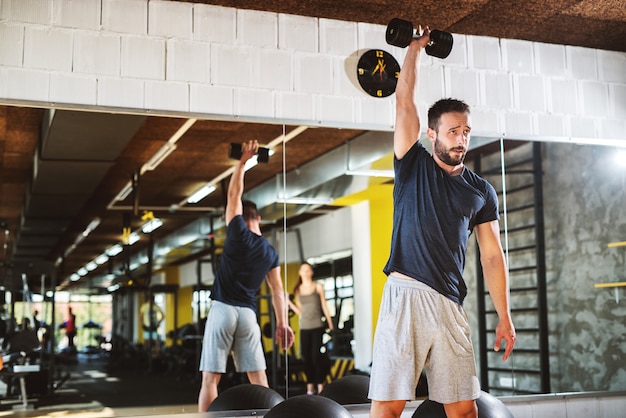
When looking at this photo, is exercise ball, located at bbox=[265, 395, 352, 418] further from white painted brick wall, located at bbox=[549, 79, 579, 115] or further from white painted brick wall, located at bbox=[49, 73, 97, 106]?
white painted brick wall, located at bbox=[549, 79, 579, 115]

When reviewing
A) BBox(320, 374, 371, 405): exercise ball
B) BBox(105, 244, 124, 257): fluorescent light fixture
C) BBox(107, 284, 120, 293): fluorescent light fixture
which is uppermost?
BBox(105, 244, 124, 257): fluorescent light fixture

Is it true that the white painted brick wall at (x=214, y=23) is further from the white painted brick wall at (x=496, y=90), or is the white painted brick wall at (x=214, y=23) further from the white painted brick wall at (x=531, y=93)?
the white painted brick wall at (x=531, y=93)

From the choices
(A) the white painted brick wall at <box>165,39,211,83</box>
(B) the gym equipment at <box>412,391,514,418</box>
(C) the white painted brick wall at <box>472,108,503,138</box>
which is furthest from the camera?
(C) the white painted brick wall at <box>472,108,503,138</box>

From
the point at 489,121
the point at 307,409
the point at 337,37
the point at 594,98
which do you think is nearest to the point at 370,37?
the point at 337,37

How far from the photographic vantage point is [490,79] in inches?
187

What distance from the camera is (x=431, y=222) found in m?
3.04

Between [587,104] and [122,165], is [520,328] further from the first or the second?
[122,165]

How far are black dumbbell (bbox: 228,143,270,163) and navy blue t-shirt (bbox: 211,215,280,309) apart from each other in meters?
0.34

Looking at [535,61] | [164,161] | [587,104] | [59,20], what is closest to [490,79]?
[535,61]

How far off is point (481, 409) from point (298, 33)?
2.30m

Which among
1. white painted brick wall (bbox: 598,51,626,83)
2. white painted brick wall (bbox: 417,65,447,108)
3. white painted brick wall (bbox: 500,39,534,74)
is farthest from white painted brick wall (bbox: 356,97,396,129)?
white painted brick wall (bbox: 598,51,626,83)

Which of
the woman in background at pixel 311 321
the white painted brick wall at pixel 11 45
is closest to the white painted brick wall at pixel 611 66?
the woman in background at pixel 311 321

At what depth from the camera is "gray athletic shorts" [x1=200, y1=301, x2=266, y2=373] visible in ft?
13.3

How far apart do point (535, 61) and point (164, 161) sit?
251 cm
